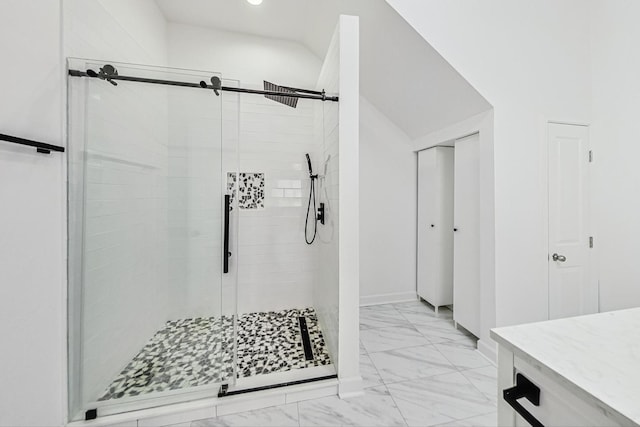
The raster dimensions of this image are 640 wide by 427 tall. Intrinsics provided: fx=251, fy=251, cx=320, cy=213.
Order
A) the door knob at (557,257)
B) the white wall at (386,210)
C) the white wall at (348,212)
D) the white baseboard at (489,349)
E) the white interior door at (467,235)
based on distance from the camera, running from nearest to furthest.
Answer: the white wall at (348,212) < the white baseboard at (489,349) < the door knob at (557,257) < the white interior door at (467,235) < the white wall at (386,210)

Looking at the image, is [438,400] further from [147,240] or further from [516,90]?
[516,90]

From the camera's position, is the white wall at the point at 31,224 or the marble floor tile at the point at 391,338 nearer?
the white wall at the point at 31,224

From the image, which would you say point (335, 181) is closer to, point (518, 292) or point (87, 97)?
point (87, 97)

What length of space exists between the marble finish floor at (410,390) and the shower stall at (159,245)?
0.63 feet

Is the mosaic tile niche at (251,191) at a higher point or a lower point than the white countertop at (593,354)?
higher

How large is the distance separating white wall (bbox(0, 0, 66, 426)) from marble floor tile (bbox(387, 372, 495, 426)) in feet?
6.57

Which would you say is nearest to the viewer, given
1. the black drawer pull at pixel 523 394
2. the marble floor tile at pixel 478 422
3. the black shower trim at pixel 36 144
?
the black drawer pull at pixel 523 394

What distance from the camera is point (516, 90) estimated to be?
2.11m

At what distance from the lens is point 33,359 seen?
49.3 inches

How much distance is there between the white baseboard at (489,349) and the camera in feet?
6.65

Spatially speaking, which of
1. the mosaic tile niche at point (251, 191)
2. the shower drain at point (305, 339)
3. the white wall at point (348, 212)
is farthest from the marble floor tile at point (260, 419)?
the mosaic tile niche at point (251, 191)

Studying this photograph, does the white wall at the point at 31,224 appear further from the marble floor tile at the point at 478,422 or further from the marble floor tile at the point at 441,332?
the marble floor tile at the point at 441,332

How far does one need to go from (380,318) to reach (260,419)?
169 cm

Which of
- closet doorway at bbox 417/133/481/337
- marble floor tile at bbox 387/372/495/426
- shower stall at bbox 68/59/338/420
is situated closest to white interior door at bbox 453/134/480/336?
closet doorway at bbox 417/133/481/337
